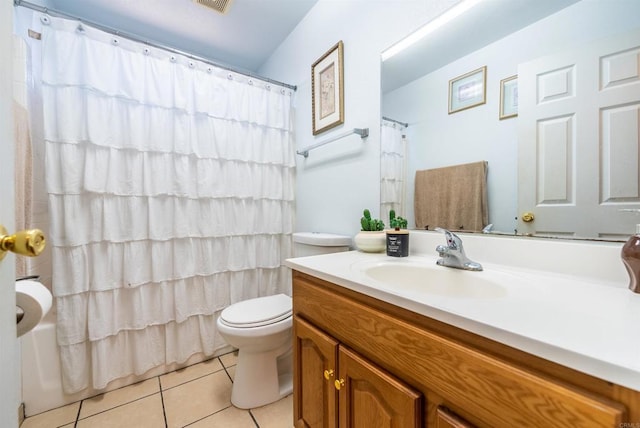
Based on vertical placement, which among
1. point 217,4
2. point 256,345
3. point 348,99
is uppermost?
point 217,4

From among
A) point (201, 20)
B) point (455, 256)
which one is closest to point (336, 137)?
point (455, 256)

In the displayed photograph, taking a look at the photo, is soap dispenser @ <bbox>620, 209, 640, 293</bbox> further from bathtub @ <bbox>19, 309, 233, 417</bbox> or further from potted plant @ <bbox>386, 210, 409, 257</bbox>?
bathtub @ <bbox>19, 309, 233, 417</bbox>

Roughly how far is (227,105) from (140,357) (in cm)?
168

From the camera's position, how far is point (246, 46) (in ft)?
6.90

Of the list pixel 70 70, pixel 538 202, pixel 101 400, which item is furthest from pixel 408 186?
pixel 101 400

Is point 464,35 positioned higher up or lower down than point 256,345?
higher up

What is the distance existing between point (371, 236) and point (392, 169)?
0.37 meters

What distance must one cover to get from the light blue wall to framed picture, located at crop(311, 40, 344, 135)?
41 mm

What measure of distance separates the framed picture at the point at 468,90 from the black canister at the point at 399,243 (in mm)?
578

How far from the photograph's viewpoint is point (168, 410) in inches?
51.3

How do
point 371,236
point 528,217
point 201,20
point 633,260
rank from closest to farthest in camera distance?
point 633,260 < point 528,217 < point 371,236 < point 201,20


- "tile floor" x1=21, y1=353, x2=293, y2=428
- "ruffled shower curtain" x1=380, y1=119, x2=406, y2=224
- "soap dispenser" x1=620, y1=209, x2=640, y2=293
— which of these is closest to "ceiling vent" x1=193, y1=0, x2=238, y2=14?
"ruffled shower curtain" x1=380, y1=119, x2=406, y2=224

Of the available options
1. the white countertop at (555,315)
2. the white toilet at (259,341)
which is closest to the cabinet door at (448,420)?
the white countertop at (555,315)

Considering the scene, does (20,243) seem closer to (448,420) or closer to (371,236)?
(448,420)
